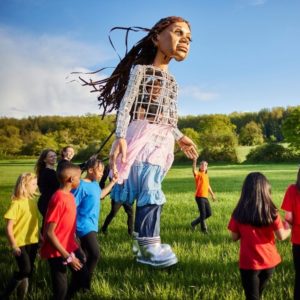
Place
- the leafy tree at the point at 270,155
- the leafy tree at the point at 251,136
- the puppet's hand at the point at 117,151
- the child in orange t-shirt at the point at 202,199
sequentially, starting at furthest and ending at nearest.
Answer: the leafy tree at the point at 251,136 → the leafy tree at the point at 270,155 → the child in orange t-shirt at the point at 202,199 → the puppet's hand at the point at 117,151

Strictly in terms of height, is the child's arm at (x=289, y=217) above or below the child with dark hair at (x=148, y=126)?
below

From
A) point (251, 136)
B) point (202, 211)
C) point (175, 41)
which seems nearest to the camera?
point (175, 41)

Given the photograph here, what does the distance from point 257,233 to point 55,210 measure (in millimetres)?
1431

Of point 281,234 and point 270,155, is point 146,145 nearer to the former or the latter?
point 281,234

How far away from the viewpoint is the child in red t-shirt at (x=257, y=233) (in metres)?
2.67

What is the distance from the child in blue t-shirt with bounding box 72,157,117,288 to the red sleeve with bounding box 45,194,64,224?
1.95 feet

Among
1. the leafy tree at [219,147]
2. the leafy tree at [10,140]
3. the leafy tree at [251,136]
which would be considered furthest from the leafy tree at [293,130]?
the leafy tree at [10,140]

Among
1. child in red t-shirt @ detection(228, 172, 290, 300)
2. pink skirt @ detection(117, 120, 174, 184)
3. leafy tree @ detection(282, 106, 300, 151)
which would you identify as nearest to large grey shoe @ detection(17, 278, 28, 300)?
pink skirt @ detection(117, 120, 174, 184)

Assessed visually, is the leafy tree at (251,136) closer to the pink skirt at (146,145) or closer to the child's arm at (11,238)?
the pink skirt at (146,145)

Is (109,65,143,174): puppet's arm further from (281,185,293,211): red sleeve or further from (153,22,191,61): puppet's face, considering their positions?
(281,185,293,211): red sleeve

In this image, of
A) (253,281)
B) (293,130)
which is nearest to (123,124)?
(253,281)

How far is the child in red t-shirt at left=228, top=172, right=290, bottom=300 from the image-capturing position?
8.75ft

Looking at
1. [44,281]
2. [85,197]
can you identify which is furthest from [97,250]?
[44,281]

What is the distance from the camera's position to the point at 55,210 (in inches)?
111
